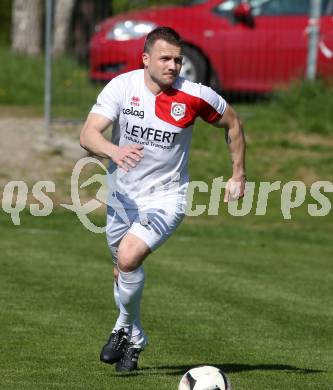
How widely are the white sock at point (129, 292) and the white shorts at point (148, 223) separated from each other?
22cm

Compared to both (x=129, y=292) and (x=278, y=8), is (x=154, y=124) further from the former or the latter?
(x=278, y=8)

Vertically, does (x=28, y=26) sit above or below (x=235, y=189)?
below

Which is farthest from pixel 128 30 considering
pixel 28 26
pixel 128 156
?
pixel 128 156

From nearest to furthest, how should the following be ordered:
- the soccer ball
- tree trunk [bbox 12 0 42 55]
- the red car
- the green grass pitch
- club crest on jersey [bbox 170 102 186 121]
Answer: the soccer ball, club crest on jersey [bbox 170 102 186 121], the green grass pitch, the red car, tree trunk [bbox 12 0 42 55]

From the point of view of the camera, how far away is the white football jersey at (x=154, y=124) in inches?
317

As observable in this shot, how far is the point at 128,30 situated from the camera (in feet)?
63.1

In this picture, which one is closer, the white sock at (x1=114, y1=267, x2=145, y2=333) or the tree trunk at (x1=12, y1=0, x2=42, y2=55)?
the white sock at (x1=114, y1=267, x2=145, y2=333)

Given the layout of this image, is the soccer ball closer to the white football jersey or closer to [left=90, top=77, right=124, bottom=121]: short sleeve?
the white football jersey

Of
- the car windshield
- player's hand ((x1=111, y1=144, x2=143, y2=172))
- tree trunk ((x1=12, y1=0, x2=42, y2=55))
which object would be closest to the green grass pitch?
player's hand ((x1=111, y1=144, x2=143, y2=172))

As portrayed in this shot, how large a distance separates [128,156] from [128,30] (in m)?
12.1

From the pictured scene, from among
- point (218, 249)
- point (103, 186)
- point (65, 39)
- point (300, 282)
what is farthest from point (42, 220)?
point (65, 39)

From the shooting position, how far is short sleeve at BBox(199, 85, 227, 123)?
26.7 ft

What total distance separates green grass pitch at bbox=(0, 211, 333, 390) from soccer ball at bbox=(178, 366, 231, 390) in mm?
621

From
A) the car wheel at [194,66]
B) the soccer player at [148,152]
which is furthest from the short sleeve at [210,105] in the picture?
the car wheel at [194,66]
